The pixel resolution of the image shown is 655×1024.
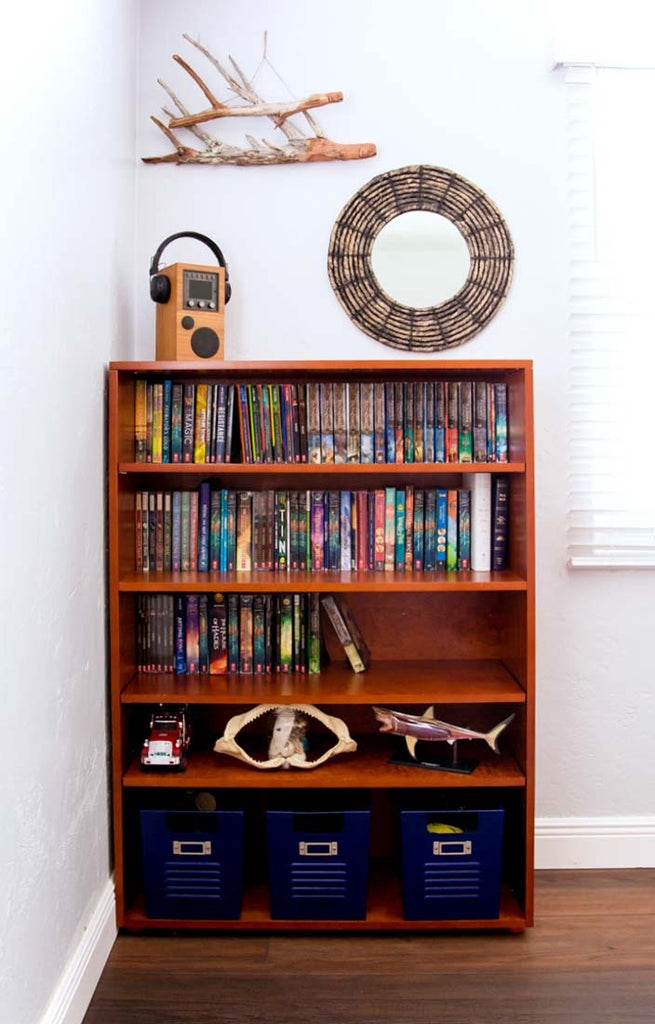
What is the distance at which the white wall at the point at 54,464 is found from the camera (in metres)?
1.41

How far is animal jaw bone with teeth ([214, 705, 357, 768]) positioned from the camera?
2.14 m

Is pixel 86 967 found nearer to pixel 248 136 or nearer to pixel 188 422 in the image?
pixel 188 422

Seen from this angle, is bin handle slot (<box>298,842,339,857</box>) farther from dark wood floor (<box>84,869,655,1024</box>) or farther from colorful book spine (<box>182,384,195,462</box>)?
colorful book spine (<box>182,384,195,462</box>)

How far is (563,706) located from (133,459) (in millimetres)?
1382

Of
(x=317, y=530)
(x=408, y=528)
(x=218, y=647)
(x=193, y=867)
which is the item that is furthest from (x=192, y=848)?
(x=408, y=528)

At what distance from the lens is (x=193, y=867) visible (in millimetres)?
2107

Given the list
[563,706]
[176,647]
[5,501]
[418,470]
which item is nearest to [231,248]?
[418,470]

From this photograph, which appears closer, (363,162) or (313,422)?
(313,422)

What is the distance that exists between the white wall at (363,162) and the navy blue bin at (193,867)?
45.4 inches

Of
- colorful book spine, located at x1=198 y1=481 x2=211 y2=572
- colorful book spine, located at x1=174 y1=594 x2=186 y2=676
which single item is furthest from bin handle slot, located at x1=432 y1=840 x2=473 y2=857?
colorful book spine, located at x1=198 y1=481 x2=211 y2=572

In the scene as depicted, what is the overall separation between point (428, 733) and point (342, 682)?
0.25 m

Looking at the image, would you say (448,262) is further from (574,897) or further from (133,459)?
(574,897)

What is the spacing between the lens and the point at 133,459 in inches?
87.1

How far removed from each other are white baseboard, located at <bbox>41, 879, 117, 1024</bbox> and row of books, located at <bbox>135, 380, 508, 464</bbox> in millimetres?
1086
